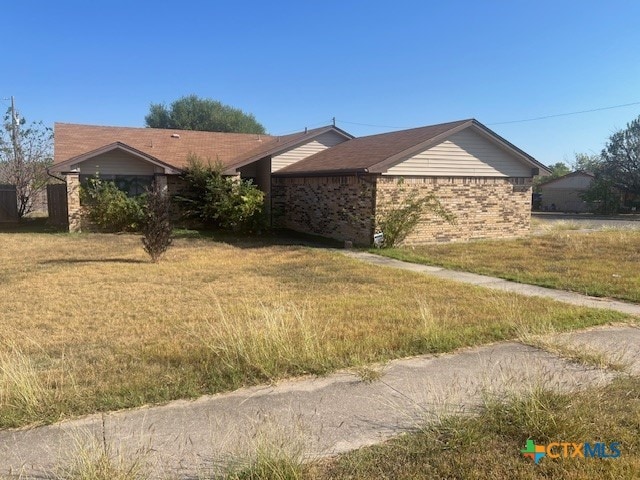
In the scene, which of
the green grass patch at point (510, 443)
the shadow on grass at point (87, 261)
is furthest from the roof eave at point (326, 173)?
the green grass patch at point (510, 443)

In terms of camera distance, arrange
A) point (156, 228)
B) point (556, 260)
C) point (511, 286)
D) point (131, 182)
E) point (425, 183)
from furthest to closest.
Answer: point (131, 182) → point (425, 183) → point (556, 260) → point (156, 228) → point (511, 286)

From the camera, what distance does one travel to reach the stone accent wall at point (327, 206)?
15.8 meters

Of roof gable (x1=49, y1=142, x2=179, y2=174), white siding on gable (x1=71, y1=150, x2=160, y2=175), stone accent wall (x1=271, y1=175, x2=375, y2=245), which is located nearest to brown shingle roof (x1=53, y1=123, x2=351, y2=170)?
roof gable (x1=49, y1=142, x2=179, y2=174)

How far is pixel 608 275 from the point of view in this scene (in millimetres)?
10141

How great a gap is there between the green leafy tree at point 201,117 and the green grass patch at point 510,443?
172ft

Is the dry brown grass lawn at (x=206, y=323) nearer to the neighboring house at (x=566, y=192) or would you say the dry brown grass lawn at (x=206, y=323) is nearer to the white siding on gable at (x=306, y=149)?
the white siding on gable at (x=306, y=149)

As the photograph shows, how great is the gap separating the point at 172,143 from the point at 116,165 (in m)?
3.98

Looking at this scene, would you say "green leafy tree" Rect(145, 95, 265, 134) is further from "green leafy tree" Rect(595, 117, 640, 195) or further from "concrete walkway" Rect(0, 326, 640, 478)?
"concrete walkway" Rect(0, 326, 640, 478)

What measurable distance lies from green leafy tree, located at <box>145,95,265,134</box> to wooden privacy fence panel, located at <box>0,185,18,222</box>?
30.6 m

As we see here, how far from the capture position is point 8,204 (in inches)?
925

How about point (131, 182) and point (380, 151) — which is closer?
point (380, 151)

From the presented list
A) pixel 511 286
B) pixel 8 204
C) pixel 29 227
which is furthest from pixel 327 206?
pixel 8 204

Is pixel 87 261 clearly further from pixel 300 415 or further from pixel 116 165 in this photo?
pixel 300 415

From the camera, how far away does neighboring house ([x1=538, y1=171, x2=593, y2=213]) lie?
44.8m
